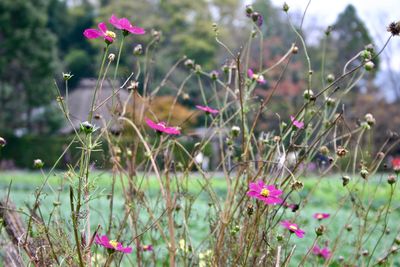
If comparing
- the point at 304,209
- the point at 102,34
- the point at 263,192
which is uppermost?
the point at 102,34

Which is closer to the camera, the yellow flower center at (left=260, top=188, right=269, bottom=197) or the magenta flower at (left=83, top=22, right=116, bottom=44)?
the magenta flower at (left=83, top=22, right=116, bottom=44)

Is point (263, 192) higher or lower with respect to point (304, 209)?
higher

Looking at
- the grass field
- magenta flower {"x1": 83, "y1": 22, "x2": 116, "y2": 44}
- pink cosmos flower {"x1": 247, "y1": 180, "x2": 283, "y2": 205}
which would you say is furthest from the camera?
the grass field

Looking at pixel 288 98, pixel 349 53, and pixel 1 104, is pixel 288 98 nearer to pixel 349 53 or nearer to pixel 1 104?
pixel 349 53

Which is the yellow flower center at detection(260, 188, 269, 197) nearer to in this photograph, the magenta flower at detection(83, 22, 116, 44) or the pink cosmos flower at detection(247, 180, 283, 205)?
the pink cosmos flower at detection(247, 180, 283, 205)

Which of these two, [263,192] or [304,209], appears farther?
[304,209]

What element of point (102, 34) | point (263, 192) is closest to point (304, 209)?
point (263, 192)

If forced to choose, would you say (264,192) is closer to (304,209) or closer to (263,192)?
(263,192)

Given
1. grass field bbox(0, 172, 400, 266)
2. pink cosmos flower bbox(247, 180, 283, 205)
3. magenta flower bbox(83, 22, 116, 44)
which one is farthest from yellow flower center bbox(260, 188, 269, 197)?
magenta flower bbox(83, 22, 116, 44)

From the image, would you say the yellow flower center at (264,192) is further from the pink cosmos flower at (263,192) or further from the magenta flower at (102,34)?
the magenta flower at (102,34)

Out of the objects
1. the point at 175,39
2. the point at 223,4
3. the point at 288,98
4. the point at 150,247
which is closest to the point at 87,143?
the point at 150,247

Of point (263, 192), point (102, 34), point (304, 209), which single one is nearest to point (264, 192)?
point (263, 192)

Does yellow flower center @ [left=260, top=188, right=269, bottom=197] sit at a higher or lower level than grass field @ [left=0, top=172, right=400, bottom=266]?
higher

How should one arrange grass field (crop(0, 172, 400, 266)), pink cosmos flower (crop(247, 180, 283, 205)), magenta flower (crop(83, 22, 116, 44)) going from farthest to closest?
1. grass field (crop(0, 172, 400, 266))
2. pink cosmos flower (crop(247, 180, 283, 205))
3. magenta flower (crop(83, 22, 116, 44))
